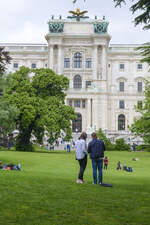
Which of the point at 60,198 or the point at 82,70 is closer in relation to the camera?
the point at 60,198

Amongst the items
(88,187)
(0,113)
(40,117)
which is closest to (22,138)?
(40,117)

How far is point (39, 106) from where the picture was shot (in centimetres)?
4244

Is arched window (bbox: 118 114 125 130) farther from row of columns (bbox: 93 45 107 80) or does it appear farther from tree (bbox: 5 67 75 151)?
tree (bbox: 5 67 75 151)

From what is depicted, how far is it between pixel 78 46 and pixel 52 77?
41133 millimetres

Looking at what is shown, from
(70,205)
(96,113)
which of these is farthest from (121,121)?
(70,205)

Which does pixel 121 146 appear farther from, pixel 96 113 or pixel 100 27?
pixel 100 27

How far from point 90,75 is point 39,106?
43483 mm

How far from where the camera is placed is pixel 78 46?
8425 centimetres

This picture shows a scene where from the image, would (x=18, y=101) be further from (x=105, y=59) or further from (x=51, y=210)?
(x=105, y=59)

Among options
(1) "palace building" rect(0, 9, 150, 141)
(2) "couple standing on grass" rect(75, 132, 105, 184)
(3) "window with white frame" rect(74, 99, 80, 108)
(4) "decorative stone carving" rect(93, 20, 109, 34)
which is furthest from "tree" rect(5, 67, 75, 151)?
(4) "decorative stone carving" rect(93, 20, 109, 34)

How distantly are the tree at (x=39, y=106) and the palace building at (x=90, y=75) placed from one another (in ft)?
110

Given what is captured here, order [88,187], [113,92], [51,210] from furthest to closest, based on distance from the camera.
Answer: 1. [113,92]
2. [88,187]
3. [51,210]

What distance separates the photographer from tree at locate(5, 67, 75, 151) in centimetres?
4116

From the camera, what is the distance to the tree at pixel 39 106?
4116cm
